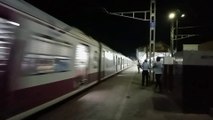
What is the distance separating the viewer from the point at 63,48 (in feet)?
38.1

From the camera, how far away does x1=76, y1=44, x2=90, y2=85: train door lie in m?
14.4

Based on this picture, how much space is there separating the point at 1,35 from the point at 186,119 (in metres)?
6.05

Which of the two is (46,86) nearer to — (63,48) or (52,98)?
(52,98)

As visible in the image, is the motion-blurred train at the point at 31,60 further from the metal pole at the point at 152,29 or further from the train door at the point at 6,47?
the metal pole at the point at 152,29

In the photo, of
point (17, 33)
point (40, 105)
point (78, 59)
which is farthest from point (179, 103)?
point (17, 33)

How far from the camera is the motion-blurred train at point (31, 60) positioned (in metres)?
7.06

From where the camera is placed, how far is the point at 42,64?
9344mm

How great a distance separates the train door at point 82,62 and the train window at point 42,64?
2.20 metres

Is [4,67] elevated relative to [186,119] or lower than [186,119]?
elevated

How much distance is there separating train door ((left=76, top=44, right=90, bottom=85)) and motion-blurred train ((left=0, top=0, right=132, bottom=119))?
126 cm

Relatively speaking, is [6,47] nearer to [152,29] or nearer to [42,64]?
[42,64]

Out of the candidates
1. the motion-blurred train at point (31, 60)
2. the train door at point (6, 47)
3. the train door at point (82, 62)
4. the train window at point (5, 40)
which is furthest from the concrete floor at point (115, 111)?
the train window at point (5, 40)

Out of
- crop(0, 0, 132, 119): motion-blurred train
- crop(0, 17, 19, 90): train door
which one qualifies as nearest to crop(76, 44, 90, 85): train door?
crop(0, 0, 132, 119): motion-blurred train

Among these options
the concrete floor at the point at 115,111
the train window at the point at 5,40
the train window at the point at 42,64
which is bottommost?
the concrete floor at the point at 115,111
